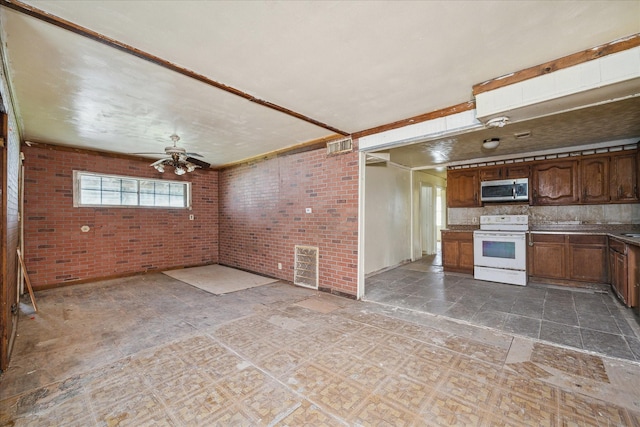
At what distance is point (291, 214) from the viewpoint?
16.4 ft

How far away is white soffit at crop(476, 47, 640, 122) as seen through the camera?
1.94 metres

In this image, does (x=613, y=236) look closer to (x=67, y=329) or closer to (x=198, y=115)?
(x=198, y=115)

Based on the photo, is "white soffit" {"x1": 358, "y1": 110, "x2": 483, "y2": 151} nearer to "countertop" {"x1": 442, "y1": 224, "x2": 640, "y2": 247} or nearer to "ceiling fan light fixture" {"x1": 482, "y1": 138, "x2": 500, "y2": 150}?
"ceiling fan light fixture" {"x1": 482, "y1": 138, "x2": 500, "y2": 150}

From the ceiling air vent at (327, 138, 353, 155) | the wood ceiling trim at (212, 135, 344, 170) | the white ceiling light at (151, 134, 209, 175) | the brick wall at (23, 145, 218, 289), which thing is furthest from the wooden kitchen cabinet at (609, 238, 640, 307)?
the brick wall at (23, 145, 218, 289)

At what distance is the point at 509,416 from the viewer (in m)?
1.64

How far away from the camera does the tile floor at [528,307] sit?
2652 millimetres

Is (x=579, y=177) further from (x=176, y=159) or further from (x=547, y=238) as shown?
(x=176, y=159)

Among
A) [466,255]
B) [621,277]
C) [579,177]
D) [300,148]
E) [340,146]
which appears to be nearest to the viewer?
[621,277]

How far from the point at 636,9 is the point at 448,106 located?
1.51 metres

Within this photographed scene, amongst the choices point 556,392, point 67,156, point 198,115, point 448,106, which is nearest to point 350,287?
point 556,392

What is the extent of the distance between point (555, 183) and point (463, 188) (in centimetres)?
156

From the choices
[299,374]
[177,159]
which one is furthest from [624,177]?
[177,159]

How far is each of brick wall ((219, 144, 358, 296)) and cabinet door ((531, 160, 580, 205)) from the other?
3819mm

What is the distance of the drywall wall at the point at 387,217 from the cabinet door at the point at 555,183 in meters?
2.62
